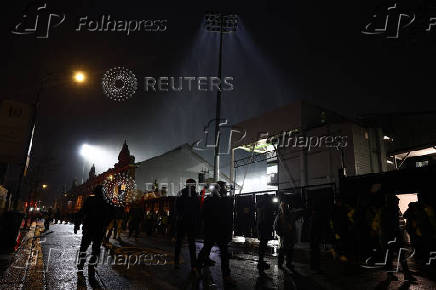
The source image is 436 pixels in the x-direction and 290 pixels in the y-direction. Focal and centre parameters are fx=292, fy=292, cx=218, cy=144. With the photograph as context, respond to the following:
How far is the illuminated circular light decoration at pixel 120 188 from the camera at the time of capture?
39.7 metres

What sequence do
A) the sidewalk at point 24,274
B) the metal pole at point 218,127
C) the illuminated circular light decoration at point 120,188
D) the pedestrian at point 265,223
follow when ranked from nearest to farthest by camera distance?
the sidewalk at point 24,274, the pedestrian at point 265,223, the metal pole at point 218,127, the illuminated circular light decoration at point 120,188

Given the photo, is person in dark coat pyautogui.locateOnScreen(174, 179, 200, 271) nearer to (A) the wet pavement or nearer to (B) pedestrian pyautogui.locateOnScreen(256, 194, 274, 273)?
(A) the wet pavement

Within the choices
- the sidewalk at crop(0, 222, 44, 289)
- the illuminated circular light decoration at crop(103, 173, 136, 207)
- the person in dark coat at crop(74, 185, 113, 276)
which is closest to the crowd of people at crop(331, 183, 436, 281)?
the person in dark coat at crop(74, 185, 113, 276)

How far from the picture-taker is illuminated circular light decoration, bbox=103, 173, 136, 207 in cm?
3966

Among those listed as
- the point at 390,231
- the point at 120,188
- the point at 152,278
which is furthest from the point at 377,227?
the point at 120,188

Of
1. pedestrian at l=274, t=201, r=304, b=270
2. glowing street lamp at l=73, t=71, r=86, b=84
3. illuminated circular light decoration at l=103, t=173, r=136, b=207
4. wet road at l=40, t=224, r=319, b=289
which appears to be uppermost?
glowing street lamp at l=73, t=71, r=86, b=84

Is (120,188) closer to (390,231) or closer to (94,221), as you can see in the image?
(94,221)

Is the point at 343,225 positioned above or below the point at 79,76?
below

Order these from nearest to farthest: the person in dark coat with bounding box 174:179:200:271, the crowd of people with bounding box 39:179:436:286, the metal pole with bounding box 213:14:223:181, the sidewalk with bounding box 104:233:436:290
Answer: the sidewalk with bounding box 104:233:436:290 < the crowd of people with bounding box 39:179:436:286 < the person in dark coat with bounding box 174:179:200:271 < the metal pole with bounding box 213:14:223:181

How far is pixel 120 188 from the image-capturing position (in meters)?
44.7

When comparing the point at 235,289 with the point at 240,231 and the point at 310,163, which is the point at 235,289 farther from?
the point at 310,163

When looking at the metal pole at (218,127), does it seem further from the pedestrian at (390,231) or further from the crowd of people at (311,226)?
the pedestrian at (390,231)

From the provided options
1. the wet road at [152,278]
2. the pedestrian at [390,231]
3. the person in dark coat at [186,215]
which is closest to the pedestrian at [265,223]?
the wet road at [152,278]

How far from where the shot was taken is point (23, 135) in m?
9.41
